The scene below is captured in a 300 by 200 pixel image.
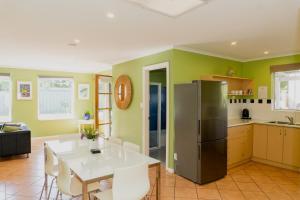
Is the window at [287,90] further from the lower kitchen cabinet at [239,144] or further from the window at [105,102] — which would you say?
the window at [105,102]

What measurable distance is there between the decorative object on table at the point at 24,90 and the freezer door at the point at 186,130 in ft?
16.6

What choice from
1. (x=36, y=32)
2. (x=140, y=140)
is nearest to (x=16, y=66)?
(x=36, y=32)

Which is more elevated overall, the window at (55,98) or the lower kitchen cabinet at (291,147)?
the window at (55,98)

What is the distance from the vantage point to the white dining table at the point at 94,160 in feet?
5.74

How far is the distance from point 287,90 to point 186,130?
2.75 metres

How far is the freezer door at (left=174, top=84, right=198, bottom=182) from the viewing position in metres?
3.17

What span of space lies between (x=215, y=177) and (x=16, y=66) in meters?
6.25

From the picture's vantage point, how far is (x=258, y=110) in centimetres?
473

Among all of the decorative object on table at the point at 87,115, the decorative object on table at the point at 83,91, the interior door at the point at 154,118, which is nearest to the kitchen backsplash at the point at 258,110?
the interior door at the point at 154,118

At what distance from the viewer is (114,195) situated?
1.70 metres

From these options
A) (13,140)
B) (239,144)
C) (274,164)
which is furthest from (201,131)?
(13,140)

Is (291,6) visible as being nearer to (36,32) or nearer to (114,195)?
(114,195)

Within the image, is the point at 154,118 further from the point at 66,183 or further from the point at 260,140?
the point at 66,183

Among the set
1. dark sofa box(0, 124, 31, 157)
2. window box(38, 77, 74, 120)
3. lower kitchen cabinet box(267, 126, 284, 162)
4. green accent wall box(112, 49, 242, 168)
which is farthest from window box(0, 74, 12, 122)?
lower kitchen cabinet box(267, 126, 284, 162)
